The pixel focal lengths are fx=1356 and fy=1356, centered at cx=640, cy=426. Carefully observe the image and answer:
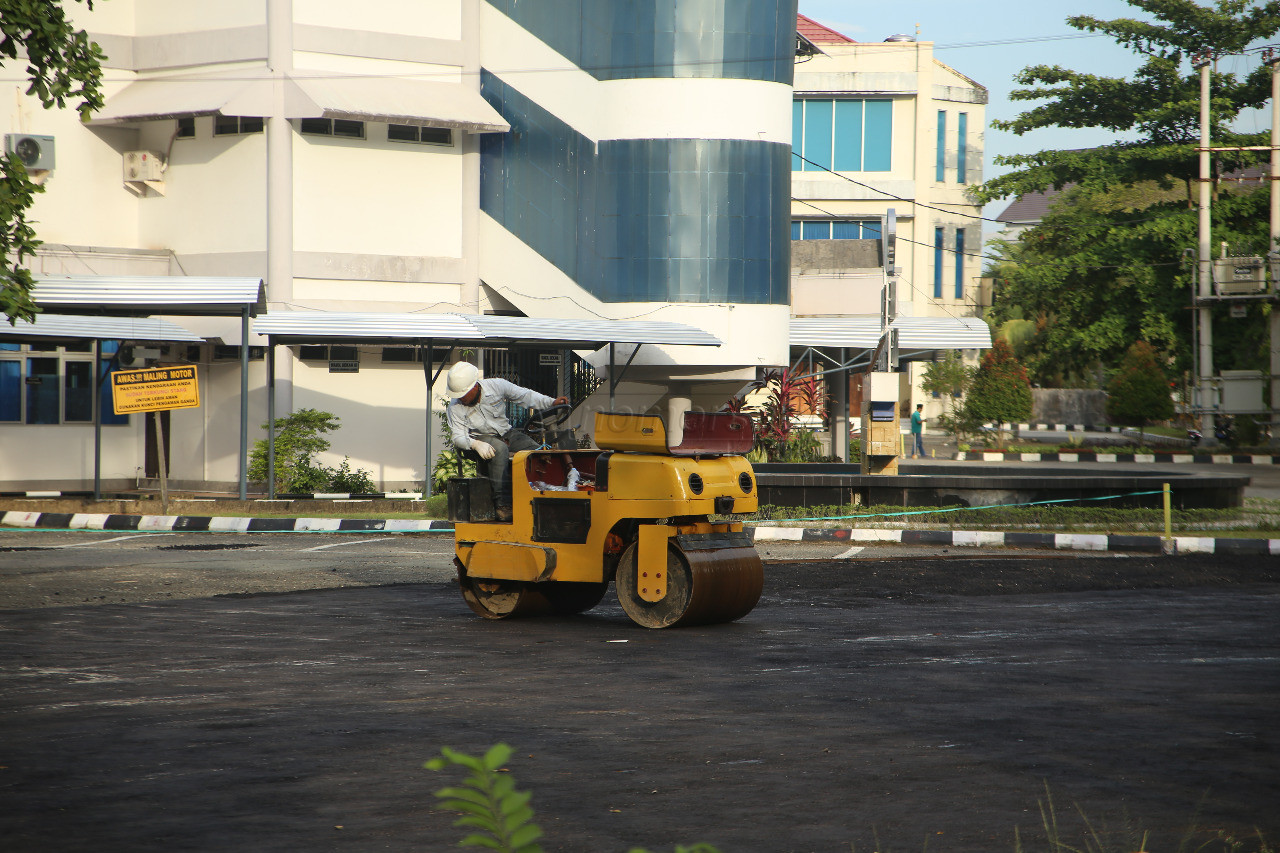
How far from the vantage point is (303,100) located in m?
26.0

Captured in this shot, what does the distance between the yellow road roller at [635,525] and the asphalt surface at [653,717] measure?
341 mm

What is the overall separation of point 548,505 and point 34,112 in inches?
849

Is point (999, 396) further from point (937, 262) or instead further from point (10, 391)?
point (10, 391)

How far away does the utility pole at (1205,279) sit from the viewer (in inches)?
1471

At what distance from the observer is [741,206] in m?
28.5

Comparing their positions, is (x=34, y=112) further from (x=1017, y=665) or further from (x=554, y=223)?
(x=1017, y=665)

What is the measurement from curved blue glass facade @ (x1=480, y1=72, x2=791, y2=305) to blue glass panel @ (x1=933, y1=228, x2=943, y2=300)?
25.8m

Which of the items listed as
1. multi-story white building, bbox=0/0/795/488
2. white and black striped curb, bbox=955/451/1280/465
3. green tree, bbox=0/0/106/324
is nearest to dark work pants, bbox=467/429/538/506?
green tree, bbox=0/0/106/324

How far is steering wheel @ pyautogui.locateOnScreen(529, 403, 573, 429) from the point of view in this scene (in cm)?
1061

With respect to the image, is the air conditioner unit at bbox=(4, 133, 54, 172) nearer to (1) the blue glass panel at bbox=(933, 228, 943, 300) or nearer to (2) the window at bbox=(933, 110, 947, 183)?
(1) the blue glass panel at bbox=(933, 228, 943, 300)

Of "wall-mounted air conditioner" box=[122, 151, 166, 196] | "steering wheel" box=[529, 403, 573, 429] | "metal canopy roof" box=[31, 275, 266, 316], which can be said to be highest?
"wall-mounted air conditioner" box=[122, 151, 166, 196]

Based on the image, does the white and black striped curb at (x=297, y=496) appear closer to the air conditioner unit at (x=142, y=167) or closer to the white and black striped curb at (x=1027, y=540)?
the air conditioner unit at (x=142, y=167)

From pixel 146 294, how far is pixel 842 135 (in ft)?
108

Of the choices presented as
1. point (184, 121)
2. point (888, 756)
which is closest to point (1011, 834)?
point (888, 756)
